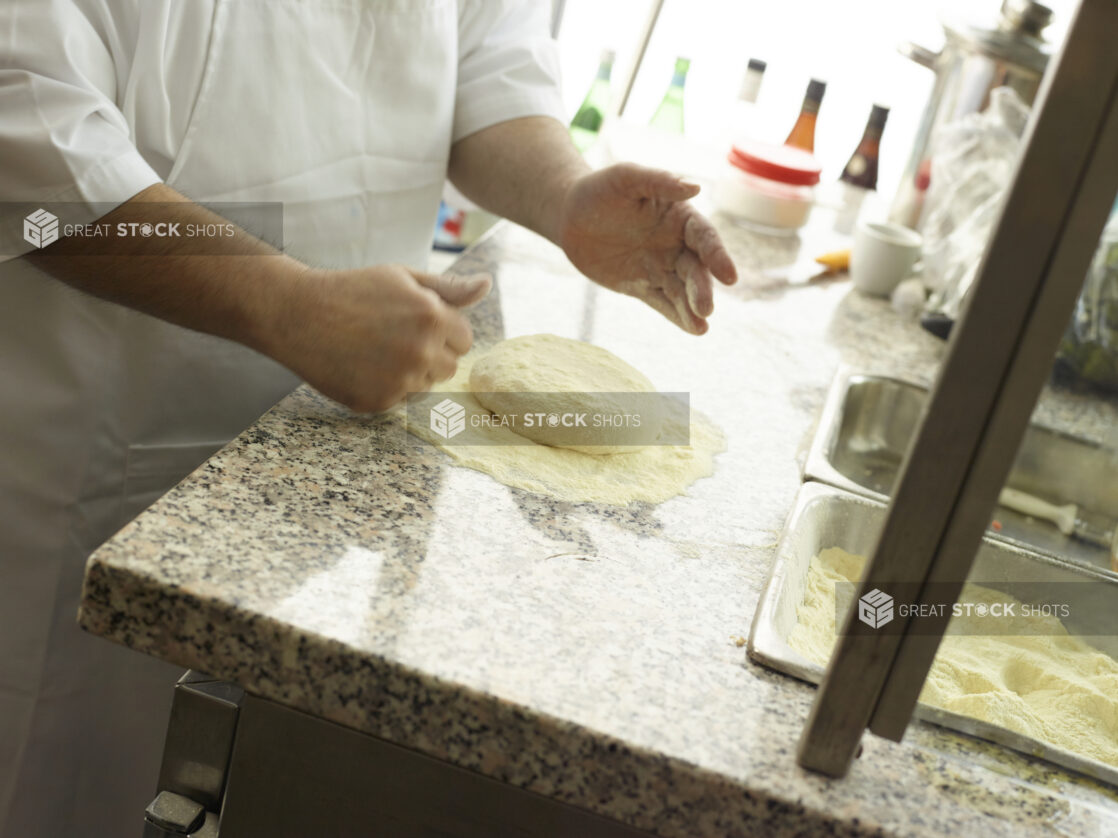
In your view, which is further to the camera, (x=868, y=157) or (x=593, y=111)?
(x=593, y=111)

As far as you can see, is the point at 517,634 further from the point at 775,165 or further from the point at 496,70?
the point at 775,165

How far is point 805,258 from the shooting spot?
74.0 inches

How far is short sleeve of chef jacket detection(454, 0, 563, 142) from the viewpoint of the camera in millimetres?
1365

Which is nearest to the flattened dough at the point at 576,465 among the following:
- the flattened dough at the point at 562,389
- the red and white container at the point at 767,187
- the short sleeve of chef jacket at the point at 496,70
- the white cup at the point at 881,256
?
the flattened dough at the point at 562,389

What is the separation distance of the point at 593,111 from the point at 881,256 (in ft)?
3.00

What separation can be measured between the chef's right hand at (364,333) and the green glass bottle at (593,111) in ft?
4.87

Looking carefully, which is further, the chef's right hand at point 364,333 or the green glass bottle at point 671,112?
the green glass bottle at point 671,112

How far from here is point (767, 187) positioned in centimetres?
190

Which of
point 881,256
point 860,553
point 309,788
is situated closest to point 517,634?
point 309,788

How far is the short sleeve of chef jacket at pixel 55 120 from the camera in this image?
801 millimetres

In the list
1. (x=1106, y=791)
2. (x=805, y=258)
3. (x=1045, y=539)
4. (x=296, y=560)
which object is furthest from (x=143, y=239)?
(x=805, y=258)

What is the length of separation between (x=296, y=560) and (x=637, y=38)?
5.83 feet

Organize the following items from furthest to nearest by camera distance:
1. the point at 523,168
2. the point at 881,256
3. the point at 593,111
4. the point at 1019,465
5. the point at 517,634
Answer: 1. the point at 593,111
2. the point at 881,256
3. the point at 523,168
4. the point at 1019,465
5. the point at 517,634

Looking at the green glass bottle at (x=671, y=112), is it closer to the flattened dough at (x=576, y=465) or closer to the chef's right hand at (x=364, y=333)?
the flattened dough at (x=576, y=465)
